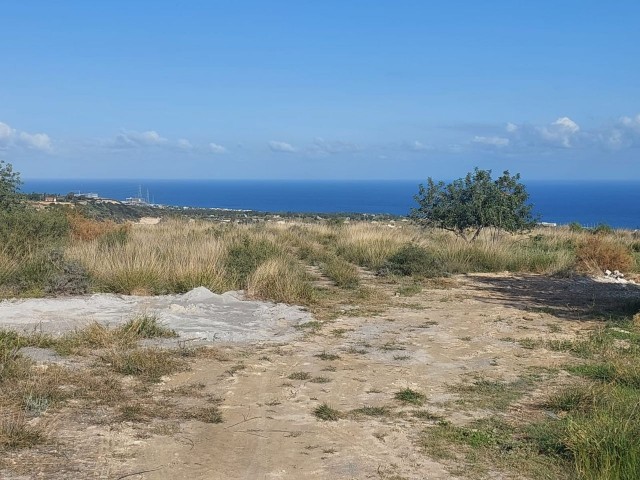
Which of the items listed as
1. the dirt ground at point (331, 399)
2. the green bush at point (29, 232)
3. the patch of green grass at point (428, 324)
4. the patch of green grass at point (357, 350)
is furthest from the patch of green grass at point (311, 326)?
the green bush at point (29, 232)

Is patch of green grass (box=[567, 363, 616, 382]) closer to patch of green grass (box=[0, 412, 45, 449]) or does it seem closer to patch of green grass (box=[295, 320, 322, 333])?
patch of green grass (box=[295, 320, 322, 333])

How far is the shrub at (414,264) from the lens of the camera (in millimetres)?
15438

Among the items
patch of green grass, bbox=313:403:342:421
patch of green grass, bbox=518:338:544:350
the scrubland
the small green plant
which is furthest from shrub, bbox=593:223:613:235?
patch of green grass, bbox=313:403:342:421

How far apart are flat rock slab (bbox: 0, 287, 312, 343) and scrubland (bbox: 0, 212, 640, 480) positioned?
49 cm

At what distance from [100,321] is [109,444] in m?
4.38

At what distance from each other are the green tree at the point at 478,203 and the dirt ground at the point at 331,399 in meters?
9.67

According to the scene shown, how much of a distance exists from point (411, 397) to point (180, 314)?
4.69 m

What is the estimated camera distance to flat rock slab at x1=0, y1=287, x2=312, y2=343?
28.2ft

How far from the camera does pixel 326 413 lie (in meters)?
5.52

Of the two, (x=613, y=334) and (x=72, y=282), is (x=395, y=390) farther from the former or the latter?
(x=72, y=282)

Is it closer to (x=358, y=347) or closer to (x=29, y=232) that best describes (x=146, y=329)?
(x=358, y=347)

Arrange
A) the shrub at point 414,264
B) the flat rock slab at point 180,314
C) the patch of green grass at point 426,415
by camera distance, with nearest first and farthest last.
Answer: the patch of green grass at point 426,415, the flat rock slab at point 180,314, the shrub at point 414,264

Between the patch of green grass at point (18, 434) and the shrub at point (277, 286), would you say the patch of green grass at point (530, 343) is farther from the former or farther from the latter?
→ the patch of green grass at point (18, 434)

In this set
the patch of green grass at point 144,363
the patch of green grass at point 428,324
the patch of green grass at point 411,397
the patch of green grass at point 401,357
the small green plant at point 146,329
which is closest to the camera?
the patch of green grass at point 411,397
